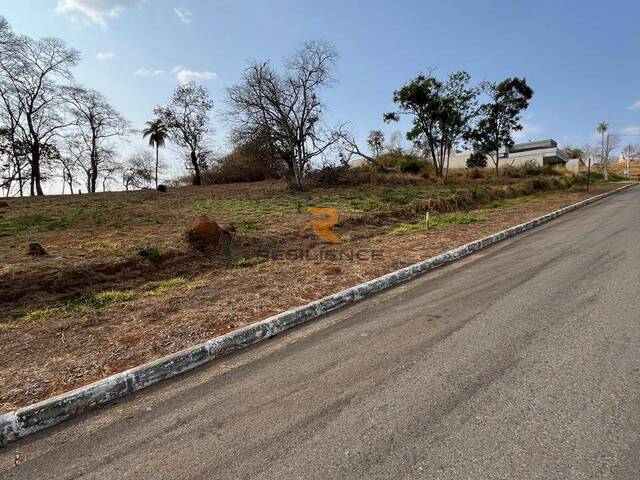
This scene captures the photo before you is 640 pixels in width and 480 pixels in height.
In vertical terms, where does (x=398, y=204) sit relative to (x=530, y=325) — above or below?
above

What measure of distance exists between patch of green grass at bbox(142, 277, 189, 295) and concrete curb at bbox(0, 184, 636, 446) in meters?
2.34

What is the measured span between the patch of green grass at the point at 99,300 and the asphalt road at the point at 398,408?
2607mm

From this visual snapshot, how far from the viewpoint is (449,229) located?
10.3 m

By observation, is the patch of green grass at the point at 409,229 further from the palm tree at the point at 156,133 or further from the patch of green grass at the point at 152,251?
the palm tree at the point at 156,133

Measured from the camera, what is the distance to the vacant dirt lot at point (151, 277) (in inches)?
143

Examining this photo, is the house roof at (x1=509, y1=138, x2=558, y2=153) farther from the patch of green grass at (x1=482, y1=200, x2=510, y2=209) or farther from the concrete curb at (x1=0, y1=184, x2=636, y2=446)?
the concrete curb at (x1=0, y1=184, x2=636, y2=446)

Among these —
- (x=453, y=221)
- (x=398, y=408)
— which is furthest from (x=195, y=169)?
(x=398, y=408)

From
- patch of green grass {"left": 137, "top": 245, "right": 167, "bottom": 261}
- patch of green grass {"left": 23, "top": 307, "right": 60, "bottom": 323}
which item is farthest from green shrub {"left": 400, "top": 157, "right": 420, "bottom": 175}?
patch of green grass {"left": 23, "top": 307, "right": 60, "bottom": 323}

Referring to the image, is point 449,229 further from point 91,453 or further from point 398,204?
point 91,453

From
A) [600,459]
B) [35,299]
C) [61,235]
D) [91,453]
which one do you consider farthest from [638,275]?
[61,235]

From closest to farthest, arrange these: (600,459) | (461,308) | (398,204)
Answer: (600,459) < (461,308) < (398,204)

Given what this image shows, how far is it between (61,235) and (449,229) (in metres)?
Answer: 10.6

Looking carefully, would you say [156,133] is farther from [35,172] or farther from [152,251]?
[152,251]

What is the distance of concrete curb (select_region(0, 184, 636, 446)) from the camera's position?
8.60 ft
